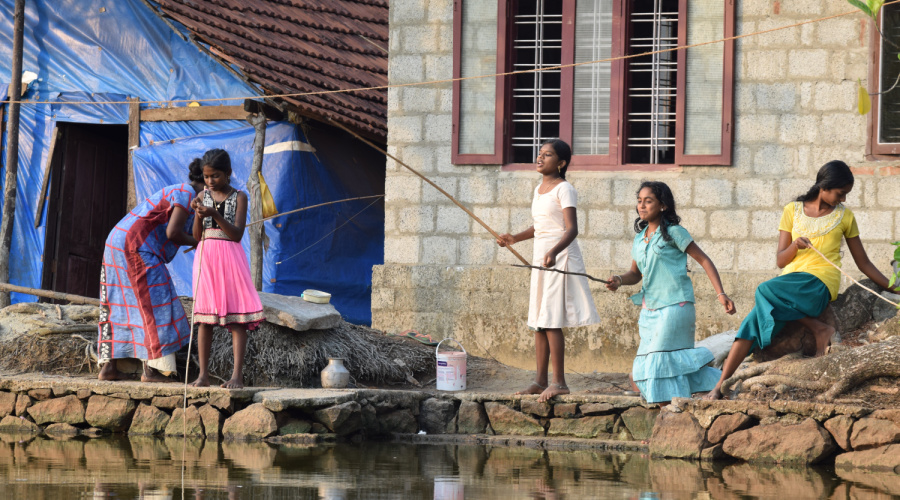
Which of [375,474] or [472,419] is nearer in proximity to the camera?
[375,474]

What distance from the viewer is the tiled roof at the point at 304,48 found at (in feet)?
34.4

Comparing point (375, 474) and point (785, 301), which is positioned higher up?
point (785, 301)

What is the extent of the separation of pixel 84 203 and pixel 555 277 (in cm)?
700

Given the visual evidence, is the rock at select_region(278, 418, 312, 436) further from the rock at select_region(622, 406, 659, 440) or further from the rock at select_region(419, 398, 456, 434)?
the rock at select_region(622, 406, 659, 440)

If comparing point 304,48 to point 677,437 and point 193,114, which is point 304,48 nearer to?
point 193,114

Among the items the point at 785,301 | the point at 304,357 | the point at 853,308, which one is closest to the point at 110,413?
the point at 304,357

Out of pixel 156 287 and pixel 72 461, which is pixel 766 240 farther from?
pixel 72 461

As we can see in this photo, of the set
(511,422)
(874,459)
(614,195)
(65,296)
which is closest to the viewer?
(874,459)

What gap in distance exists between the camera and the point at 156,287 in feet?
24.9

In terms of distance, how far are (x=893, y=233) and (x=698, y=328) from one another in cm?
169

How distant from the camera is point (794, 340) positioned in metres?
7.11

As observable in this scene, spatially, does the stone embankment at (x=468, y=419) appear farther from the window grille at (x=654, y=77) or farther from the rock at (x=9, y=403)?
the window grille at (x=654, y=77)

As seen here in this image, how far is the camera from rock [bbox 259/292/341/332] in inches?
311

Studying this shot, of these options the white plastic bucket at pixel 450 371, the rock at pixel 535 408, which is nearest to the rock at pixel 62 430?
the white plastic bucket at pixel 450 371
